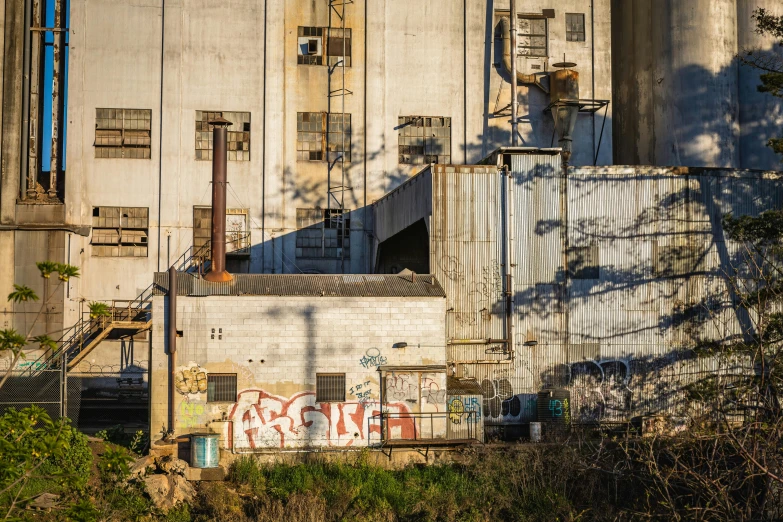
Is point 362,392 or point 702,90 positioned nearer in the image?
point 362,392

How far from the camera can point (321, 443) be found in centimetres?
2662

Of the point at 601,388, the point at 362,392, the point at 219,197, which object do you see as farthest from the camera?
the point at 219,197

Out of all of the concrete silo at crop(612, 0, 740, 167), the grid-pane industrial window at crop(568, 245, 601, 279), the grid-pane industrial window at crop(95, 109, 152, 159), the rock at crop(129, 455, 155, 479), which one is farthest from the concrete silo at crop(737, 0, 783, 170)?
the rock at crop(129, 455, 155, 479)

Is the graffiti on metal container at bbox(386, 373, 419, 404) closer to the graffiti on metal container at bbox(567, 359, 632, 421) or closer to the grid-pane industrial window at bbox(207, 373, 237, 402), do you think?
the grid-pane industrial window at bbox(207, 373, 237, 402)

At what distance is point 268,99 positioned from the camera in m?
38.0

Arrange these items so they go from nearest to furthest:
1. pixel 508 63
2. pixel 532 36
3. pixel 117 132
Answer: pixel 117 132
pixel 508 63
pixel 532 36

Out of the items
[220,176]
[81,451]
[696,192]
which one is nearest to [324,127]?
[220,176]

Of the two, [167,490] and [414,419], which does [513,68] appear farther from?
[167,490]

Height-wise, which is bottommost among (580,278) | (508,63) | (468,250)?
(580,278)

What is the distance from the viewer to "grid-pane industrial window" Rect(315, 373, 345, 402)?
26781 mm

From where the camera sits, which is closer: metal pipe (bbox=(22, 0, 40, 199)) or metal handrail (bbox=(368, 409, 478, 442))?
metal handrail (bbox=(368, 409, 478, 442))

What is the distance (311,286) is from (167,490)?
7304 mm

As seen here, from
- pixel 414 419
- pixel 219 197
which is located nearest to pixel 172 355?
pixel 219 197

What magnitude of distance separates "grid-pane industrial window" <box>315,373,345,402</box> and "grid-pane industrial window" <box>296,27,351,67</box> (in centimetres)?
1630
